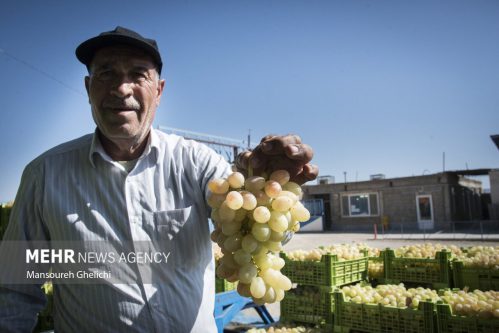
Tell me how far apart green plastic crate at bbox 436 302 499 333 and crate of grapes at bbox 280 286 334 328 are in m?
1.32

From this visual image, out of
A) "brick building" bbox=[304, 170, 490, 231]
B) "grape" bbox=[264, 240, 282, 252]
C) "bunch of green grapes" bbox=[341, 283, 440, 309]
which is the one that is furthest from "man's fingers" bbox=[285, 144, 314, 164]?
"brick building" bbox=[304, 170, 490, 231]

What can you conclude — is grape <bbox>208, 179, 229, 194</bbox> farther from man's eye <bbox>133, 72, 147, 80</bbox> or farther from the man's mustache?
man's eye <bbox>133, 72, 147, 80</bbox>

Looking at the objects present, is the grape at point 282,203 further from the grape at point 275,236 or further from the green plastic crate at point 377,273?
the green plastic crate at point 377,273

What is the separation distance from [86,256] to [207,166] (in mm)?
809

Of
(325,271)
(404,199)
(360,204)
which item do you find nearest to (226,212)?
(325,271)

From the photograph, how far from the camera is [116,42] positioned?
201 cm

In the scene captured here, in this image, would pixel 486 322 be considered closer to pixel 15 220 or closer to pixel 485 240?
pixel 15 220

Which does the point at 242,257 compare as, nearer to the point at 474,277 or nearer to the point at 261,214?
the point at 261,214

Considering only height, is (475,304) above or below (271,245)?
below

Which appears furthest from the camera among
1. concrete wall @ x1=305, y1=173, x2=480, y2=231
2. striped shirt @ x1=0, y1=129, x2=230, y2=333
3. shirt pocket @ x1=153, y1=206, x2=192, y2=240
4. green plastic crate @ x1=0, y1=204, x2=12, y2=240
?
concrete wall @ x1=305, y1=173, x2=480, y2=231

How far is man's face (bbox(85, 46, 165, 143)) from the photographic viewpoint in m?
1.95

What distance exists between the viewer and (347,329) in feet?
14.1

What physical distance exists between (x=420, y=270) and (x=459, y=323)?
5.99 ft

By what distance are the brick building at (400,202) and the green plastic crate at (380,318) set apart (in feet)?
68.8
